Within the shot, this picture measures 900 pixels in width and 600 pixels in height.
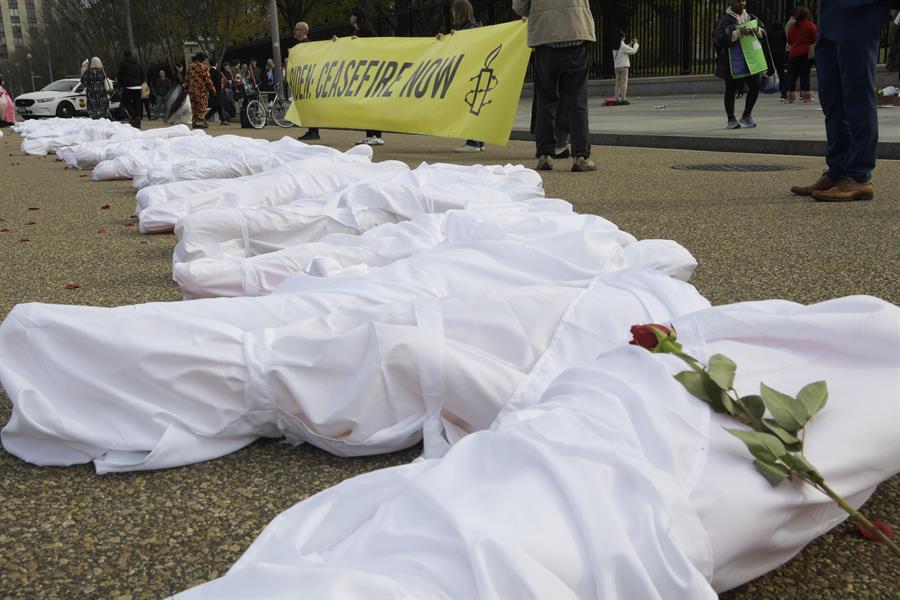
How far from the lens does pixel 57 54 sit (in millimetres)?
67938

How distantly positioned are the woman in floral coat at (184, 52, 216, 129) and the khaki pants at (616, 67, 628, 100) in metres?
8.91

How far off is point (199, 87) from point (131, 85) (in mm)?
1797

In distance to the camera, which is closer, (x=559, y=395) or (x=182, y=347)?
(x=559, y=395)

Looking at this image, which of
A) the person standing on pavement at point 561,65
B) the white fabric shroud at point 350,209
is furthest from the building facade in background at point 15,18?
the white fabric shroud at point 350,209

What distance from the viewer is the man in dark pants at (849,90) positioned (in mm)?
5434

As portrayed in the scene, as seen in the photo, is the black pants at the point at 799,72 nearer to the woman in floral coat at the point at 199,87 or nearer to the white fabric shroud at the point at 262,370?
the woman in floral coat at the point at 199,87

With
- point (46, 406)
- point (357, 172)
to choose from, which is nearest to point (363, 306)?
point (46, 406)

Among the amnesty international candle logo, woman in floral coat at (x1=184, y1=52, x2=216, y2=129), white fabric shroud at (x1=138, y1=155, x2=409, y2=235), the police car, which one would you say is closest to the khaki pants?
woman in floral coat at (x1=184, y1=52, x2=216, y2=129)

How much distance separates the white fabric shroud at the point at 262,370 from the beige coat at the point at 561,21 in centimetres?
638

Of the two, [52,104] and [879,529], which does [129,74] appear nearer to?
[52,104]

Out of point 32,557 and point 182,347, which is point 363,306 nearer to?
point 182,347

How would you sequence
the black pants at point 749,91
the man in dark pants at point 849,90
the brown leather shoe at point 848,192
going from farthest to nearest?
the black pants at point 749,91 → the brown leather shoe at point 848,192 → the man in dark pants at point 849,90

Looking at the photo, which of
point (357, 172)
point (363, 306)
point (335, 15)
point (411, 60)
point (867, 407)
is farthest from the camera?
point (335, 15)

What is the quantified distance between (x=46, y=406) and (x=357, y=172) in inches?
133
